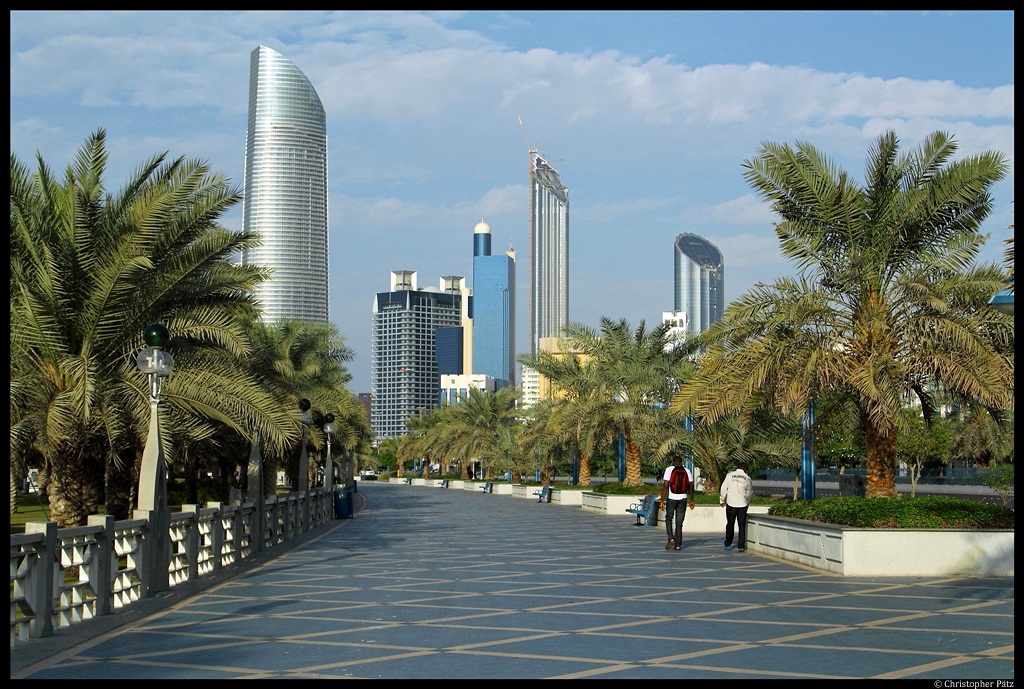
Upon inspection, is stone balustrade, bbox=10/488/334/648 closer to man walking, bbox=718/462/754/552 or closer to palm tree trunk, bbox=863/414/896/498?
man walking, bbox=718/462/754/552

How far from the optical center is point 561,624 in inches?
384

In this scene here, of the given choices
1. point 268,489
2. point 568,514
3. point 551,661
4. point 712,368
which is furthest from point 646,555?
point 268,489

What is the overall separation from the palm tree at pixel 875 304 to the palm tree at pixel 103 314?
7.91 metres

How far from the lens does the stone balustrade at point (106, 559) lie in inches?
349

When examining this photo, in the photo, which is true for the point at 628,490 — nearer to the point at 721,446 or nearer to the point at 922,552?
the point at 721,446

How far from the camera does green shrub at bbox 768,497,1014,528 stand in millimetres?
14289

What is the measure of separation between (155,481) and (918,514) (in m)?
9.96

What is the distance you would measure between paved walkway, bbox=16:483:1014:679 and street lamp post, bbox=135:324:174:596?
0.72 metres

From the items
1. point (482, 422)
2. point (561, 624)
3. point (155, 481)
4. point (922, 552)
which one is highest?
point (482, 422)

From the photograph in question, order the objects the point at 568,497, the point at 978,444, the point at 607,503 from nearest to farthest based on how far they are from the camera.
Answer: the point at 607,503, the point at 568,497, the point at 978,444

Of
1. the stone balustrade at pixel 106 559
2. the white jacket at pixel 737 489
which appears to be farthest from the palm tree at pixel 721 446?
the stone balustrade at pixel 106 559

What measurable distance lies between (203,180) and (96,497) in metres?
5.09

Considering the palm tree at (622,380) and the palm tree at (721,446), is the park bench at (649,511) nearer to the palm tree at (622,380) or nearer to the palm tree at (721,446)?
the palm tree at (721,446)

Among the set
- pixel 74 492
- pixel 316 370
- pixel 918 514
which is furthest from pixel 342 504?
pixel 918 514
